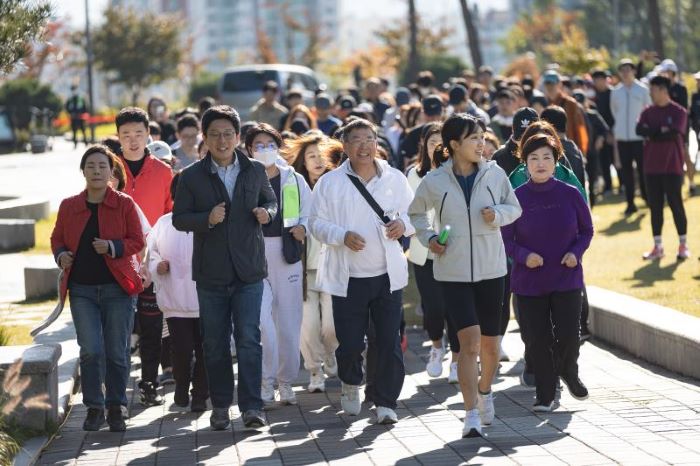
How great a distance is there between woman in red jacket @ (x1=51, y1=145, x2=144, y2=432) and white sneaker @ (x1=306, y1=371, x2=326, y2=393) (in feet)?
5.61

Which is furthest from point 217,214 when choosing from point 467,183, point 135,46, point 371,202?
point 135,46

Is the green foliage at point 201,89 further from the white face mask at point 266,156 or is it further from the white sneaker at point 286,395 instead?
the white sneaker at point 286,395

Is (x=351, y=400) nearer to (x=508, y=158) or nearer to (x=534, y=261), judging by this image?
(x=534, y=261)

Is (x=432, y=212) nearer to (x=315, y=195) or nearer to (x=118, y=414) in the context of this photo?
(x=315, y=195)

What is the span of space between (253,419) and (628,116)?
12792mm

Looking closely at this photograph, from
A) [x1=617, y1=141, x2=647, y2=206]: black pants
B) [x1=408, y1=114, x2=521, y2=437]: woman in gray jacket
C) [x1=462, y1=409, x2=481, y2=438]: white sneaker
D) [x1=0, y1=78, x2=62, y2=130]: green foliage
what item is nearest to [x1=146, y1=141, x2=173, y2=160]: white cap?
[x1=408, y1=114, x2=521, y2=437]: woman in gray jacket

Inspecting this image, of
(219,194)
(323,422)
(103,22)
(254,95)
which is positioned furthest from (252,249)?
(103,22)

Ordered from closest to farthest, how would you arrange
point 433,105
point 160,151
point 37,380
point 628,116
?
point 37,380, point 160,151, point 433,105, point 628,116

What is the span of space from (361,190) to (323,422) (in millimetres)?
1422

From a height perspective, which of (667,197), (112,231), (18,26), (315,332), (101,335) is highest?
(18,26)

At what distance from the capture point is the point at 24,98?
5222cm

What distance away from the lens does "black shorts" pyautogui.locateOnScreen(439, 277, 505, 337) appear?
9.02 metres

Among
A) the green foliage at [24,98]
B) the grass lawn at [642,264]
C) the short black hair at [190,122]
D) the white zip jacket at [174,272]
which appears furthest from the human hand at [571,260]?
the green foliage at [24,98]

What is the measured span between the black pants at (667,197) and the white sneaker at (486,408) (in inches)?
303
